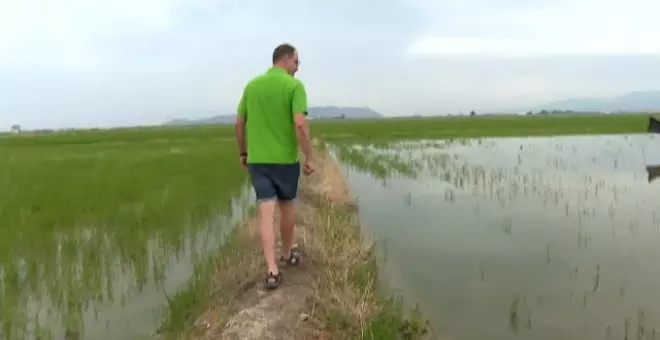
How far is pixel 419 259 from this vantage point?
5.40 meters

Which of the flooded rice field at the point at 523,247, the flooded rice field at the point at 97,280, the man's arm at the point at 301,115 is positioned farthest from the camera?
the flooded rice field at the point at 523,247

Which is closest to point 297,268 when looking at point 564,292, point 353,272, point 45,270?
point 353,272

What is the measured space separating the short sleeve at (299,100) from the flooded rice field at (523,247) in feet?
5.71

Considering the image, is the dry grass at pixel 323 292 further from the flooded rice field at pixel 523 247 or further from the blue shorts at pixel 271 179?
the blue shorts at pixel 271 179

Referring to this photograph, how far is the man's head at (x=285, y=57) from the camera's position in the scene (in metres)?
3.53

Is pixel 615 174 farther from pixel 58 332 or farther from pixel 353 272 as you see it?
pixel 58 332

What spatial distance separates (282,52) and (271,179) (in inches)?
31.8

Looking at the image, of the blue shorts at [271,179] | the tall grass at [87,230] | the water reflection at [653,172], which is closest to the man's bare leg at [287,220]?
the blue shorts at [271,179]

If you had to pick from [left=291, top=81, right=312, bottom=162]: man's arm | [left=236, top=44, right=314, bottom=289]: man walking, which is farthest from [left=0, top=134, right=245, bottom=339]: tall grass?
[left=291, top=81, right=312, bottom=162]: man's arm

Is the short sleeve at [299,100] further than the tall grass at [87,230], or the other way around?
the tall grass at [87,230]

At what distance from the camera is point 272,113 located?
349 cm

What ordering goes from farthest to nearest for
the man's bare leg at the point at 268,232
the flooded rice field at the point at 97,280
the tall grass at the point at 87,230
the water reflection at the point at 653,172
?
the water reflection at the point at 653,172 → the tall grass at the point at 87,230 → the flooded rice field at the point at 97,280 → the man's bare leg at the point at 268,232

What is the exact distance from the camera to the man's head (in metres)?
3.53

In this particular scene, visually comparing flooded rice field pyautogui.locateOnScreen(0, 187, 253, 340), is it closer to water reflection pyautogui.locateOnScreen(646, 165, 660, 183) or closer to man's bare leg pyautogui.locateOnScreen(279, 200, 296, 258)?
man's bare leg pyautogui.locateOnScreen(279, 200, 296, 258)
